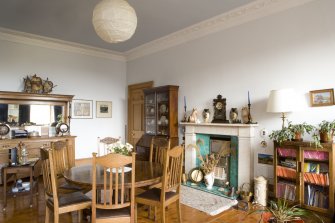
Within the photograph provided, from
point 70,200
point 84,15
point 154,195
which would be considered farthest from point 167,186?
point 84,15

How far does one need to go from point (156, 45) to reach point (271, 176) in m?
3.86

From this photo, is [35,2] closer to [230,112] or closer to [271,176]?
[230,112]

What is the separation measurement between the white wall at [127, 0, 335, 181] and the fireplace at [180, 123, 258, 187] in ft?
0.53

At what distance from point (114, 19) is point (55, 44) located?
402 cm

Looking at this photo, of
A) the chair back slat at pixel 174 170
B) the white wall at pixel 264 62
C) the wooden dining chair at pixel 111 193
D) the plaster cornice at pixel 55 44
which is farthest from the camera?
the plaster cornice at pixel 55 44

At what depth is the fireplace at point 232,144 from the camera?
3816mm

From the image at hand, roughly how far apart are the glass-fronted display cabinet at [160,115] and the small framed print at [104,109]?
1.40 m

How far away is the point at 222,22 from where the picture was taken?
4.36 metres

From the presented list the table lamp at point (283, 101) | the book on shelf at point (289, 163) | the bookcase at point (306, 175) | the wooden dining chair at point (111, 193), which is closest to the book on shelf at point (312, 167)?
the bookcase at point (306, 175)

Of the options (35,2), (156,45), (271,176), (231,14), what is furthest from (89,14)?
(271,176)

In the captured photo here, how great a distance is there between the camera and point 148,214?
311 cm

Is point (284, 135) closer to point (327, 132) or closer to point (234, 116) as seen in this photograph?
point (327, 132)

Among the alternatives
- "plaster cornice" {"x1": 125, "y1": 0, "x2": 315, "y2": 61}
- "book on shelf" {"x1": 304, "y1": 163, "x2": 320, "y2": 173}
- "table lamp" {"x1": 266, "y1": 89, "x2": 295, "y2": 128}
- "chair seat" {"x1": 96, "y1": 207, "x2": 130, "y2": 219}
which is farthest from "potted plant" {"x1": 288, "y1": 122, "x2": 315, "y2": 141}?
"chair seat" {"x1": 96, "y1": 207, "x2": 130, "y2": 219}

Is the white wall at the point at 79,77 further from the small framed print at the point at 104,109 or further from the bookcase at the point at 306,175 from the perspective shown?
the bookcase at the point at 306,175
